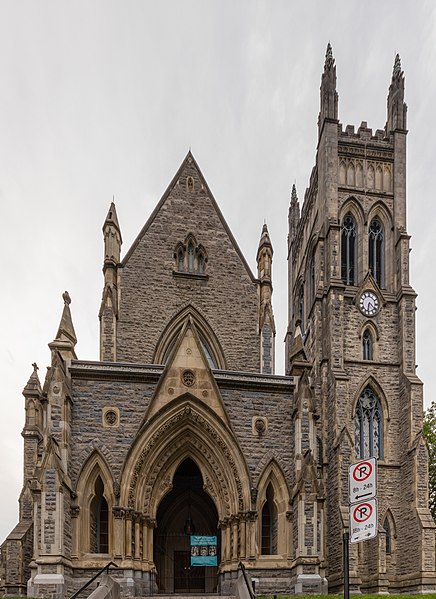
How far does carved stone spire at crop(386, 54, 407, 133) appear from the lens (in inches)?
1438

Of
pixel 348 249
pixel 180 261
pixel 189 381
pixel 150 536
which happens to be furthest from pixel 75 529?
pixel 348 249

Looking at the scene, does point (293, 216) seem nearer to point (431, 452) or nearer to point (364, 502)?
point (431, 452)

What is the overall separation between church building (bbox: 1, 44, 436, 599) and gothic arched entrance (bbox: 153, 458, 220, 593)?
0.22 feet

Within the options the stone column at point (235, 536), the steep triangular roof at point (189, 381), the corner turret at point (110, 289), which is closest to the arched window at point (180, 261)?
the corner turret at point (110, 289)

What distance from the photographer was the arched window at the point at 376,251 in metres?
35.0

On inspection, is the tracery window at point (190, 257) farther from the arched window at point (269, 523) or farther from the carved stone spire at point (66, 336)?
the arched window at point (269, 523)

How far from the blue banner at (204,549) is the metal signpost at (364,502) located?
14.5 metres

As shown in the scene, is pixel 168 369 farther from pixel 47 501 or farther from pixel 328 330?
pixel 328 330

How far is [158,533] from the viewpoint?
21.9m

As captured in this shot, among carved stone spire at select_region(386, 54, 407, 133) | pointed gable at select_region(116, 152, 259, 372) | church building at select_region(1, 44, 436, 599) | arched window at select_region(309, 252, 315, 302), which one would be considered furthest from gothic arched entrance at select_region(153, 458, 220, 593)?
carved stone spire at select_region(386, 54, 407, 133)

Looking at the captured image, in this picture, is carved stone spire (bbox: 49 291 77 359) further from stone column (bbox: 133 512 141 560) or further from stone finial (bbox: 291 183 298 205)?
stone finial (bbox: 291 183 298 205)

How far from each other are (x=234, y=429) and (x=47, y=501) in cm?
570

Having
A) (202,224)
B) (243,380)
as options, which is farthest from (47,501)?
(202,224)

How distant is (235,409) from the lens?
19406 millimetres
